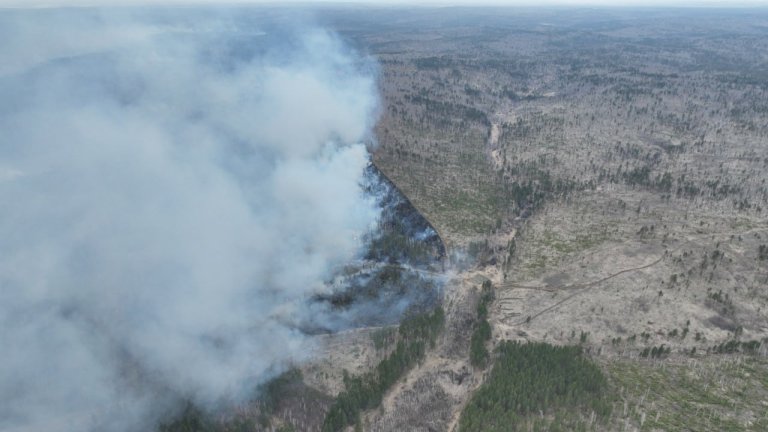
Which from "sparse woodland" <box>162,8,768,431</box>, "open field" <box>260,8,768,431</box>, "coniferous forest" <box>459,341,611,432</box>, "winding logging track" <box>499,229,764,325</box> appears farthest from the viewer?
"winding logging track" <box>499,229,764,325</box>

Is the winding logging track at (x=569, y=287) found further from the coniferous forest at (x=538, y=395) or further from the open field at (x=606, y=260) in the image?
the coniferous forest at (x=538, y=395)

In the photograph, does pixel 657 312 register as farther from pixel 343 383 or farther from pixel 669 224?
pixel 343 383

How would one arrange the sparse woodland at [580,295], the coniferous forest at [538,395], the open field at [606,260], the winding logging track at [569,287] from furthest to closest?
the winding logging track at [569,287] < the open field at [606,260] < the sparse woodland at [580,295] < the coniferous forest at [538,395]

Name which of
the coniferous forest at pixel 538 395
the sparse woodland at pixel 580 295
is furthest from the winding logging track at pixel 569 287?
the coniferous forest at pixel 538 395

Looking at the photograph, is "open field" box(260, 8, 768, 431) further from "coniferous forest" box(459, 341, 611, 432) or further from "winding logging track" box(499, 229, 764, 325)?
"coniferous forest" box(459, 341, 611, 432)

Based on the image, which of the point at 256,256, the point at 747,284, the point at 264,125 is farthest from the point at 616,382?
the point at 264,125

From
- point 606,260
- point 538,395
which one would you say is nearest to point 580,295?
point 606,260

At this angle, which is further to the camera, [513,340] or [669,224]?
[669,224]

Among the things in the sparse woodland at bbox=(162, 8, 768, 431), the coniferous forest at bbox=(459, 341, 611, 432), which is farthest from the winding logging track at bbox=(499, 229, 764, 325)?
the coniferous forest at bbox=(459, 341, 611, 432)

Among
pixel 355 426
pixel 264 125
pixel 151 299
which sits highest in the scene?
pixel 264 125

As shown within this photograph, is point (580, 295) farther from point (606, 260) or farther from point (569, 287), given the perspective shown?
point (606, 260)

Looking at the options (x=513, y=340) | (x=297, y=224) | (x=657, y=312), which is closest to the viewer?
(x=513, y=340)
